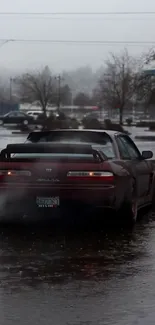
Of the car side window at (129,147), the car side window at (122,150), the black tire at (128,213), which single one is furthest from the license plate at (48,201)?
the car side window at (129,147)

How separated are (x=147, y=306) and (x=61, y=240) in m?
3.03

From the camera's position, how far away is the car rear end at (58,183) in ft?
29.0

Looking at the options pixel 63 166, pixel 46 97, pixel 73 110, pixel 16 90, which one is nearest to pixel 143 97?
pixel 46 97

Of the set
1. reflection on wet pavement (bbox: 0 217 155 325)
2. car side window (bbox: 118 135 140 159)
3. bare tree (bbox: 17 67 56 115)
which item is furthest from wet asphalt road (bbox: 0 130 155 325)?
bare tree (bbox: 17 67 56 115)

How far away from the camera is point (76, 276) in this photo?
656cm

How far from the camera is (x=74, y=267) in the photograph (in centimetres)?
695

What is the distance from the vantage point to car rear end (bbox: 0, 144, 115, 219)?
29.0 ft

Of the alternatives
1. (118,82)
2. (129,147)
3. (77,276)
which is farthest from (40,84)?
(77,276)

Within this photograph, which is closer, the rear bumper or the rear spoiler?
the rear bumper

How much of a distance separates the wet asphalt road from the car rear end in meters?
0.40

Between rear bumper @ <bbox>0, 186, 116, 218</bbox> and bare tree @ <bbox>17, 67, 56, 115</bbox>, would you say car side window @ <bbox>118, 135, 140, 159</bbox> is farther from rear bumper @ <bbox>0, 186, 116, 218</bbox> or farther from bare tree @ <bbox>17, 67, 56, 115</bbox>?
bare tree @ <bbox>17, 67, 56, 115</bbox>

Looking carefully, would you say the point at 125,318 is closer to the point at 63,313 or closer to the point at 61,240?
the point at 63,313

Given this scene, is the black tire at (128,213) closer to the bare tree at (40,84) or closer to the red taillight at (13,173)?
the red taillight at (13,173)

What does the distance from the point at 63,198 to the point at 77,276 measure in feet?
7.87
